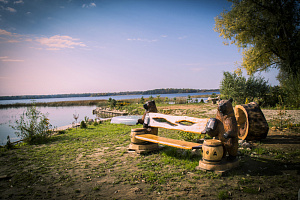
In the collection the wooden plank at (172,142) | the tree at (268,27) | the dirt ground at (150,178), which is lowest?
the dirt ground at (150,178)

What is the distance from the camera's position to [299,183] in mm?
3494

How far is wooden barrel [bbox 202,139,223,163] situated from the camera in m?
4.04

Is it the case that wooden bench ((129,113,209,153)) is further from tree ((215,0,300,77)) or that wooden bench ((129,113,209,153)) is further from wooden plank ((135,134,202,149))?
tree ((215,0,300,77))

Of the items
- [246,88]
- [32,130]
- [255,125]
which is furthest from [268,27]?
[32,130]

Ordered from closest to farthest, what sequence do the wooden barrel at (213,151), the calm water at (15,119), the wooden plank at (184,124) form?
the wooden barrel at (213,151) < the wooden plank at (184,124) < the calm water at (15,119)

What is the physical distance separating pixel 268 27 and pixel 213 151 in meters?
15.1

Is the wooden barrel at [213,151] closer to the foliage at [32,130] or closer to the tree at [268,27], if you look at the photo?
the foliage at [32,130]

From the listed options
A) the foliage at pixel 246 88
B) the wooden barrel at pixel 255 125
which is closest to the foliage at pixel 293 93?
the foliage at pixel 246 88

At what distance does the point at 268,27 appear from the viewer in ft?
47.9

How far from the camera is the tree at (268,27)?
14350 millimetres

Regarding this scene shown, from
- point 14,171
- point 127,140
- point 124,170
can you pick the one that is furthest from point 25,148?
point 124,170

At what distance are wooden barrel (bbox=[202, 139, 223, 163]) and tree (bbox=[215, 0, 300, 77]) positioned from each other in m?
14.1

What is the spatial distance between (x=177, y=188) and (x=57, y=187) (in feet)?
8.62

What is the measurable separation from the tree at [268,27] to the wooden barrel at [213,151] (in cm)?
1412
